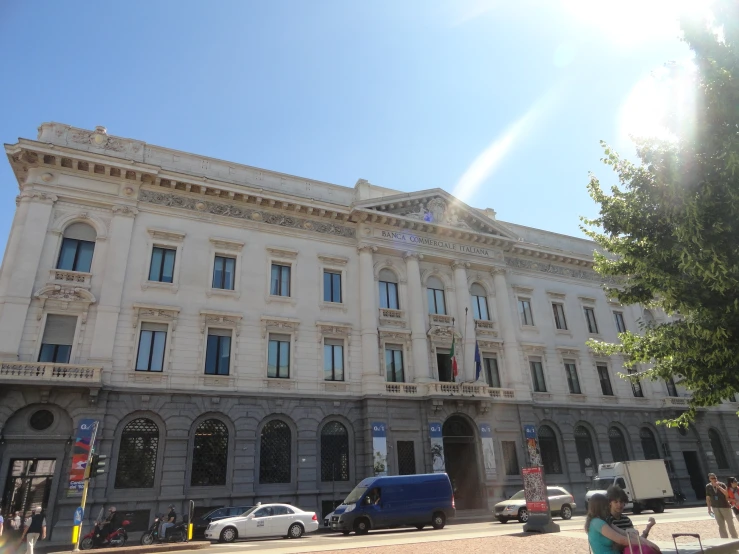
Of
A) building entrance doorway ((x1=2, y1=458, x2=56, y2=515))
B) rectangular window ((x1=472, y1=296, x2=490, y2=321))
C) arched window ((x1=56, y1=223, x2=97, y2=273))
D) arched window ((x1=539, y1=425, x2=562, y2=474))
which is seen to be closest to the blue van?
building entrance doorway ((x1=2, y1=458, x2=56, y2=515))

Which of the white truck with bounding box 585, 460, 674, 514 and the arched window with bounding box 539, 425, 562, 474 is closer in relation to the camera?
the white truck with bounding box 585, 460, 674, 514

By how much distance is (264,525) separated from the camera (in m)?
19.5

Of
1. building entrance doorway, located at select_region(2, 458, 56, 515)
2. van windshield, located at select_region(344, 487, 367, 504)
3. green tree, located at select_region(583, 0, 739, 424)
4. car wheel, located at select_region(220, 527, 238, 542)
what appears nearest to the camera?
green tree, located at select_region(583, 0, 739, 424)

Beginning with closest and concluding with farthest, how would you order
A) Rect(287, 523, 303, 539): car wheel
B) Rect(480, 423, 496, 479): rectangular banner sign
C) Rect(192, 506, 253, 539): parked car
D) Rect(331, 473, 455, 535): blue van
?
1. Rect(331, 473, 455, 535): blue van
2. Rect(287, 523, 303, 539): car wheel
3. Rect(192, 506, 253, 539): parked car
4. Rect(480, 423, 496, 479): rectangular banner sign

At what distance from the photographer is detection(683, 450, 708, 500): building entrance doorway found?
1334 inches

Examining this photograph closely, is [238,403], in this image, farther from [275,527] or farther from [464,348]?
[464,348]

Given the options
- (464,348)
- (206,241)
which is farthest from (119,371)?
(464,348)

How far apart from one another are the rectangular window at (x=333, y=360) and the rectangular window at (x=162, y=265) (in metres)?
8.66

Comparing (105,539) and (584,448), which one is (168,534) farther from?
(584,448)

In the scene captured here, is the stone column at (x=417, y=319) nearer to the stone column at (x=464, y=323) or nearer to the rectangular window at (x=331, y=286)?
the stone column at (x=464, y=323)

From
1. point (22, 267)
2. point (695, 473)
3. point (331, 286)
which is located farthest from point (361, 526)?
point (695, 473)

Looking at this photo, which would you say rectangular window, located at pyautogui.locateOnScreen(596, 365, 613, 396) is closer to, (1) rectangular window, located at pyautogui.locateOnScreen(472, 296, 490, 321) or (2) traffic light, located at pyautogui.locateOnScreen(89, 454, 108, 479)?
(1) rectangular window, located at pyautogui.locateOnScreen(472, 296, 490, 321)

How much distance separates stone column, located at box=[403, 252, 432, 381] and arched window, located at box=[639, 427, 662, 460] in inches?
674

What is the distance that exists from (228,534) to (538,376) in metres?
21.8
